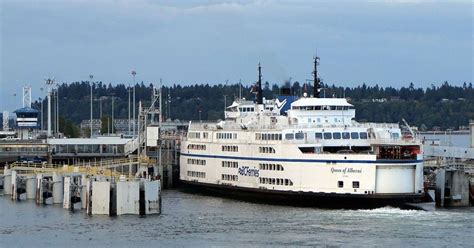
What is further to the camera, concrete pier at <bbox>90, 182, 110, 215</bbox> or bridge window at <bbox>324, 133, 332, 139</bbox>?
bridge window at <bbox>324, 133, 332, 139</bbox>

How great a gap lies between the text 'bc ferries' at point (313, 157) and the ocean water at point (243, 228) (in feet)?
4.15

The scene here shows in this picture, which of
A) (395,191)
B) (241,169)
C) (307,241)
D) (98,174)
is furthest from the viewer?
(241,169)

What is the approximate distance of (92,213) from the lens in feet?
208

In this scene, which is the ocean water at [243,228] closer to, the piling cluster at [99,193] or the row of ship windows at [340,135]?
the piling cluster at [99,193]

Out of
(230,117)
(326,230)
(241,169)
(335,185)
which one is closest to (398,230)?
(326,230)

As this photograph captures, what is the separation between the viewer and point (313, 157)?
66.6 m

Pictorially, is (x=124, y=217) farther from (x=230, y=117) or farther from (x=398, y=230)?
(x=230, y=117)

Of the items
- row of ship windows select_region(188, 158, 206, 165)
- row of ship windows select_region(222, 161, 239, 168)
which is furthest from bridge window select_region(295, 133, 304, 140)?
row of ship windows select_region(188, 158, 206, 165)

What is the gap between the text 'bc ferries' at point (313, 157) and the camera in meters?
64.4

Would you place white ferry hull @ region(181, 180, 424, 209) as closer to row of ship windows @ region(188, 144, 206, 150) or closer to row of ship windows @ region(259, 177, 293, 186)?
row of ship windows @ region(259, 177, 293, 186)

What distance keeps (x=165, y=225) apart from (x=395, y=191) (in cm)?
1362

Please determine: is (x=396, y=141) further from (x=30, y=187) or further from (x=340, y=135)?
(x=30, y=187)

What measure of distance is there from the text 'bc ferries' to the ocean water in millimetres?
1264

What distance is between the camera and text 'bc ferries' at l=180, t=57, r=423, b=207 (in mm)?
64375
